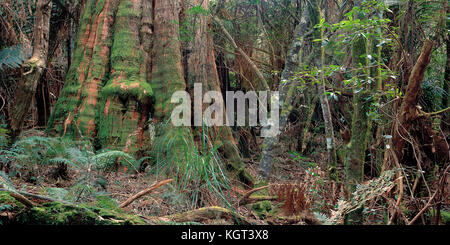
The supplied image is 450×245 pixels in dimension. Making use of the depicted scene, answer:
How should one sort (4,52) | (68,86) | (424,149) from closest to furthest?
(424,149) < (68,86) < (4,52)

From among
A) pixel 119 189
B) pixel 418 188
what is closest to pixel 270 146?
pixel 418 188

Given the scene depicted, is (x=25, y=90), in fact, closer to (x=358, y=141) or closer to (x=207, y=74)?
(x=207, y=74)

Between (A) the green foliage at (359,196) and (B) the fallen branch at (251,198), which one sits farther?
(B) the fallen branch at (251,198)

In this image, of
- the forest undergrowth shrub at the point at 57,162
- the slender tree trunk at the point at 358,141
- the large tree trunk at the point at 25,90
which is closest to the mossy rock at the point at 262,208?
the slender tree trunk at the point at 358,141

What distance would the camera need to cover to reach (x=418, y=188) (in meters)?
3.35

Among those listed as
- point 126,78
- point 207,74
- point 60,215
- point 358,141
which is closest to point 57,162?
point 60,215

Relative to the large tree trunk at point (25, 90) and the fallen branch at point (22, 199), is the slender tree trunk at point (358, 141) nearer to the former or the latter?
the fallen branch at point (22, 199)

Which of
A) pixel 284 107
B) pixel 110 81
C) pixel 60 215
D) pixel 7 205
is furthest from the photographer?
pixel 284 107

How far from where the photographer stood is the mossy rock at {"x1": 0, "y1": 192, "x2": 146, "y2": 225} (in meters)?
1.74

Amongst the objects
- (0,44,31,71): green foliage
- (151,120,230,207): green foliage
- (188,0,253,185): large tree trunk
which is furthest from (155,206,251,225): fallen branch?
(0,44,31,71): green foliage

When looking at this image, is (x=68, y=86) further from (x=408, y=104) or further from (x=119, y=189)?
(x=408, y=104)

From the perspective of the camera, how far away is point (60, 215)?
1.82m

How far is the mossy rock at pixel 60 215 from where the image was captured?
174 cm
